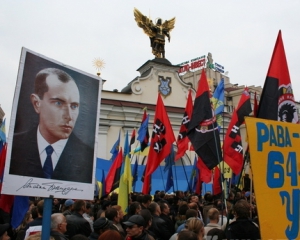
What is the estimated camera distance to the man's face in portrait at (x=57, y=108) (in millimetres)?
2748

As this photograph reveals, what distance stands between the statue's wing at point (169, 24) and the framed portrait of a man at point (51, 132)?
24.2m

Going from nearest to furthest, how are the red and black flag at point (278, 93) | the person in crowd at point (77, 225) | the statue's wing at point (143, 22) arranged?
1. the red and black flag at point (278, 93)
2. the person in crowd at point (77, 225)
3. the statue's wing at point (143, 22)

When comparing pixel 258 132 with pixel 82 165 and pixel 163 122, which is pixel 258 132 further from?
pixel 163 122

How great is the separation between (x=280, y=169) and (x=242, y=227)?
1.12 metres

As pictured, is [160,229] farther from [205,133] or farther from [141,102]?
[141,102]

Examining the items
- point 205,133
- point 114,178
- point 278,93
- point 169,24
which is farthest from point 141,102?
point 278,93

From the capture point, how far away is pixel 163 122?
28.6 ft

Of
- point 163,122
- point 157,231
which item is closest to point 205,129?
point 157,231

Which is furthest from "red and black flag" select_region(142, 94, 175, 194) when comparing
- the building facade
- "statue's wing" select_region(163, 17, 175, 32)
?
"statue's wing" select_region(163, 17, 175, 32)

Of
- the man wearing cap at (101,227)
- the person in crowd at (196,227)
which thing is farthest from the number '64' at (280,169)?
the man wearing cap at (101,227)

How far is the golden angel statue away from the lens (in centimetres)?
2544

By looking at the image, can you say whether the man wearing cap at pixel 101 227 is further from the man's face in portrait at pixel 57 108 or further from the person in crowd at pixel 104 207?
the person in crowd at pixel 104 207

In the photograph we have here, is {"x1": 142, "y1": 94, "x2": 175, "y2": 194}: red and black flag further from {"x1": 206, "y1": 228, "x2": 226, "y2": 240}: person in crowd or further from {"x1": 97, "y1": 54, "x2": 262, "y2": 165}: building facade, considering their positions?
{"x1": 97, "y1": 54, "x2": 262, "y2": 165}: building facade

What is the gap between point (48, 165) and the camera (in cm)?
271
